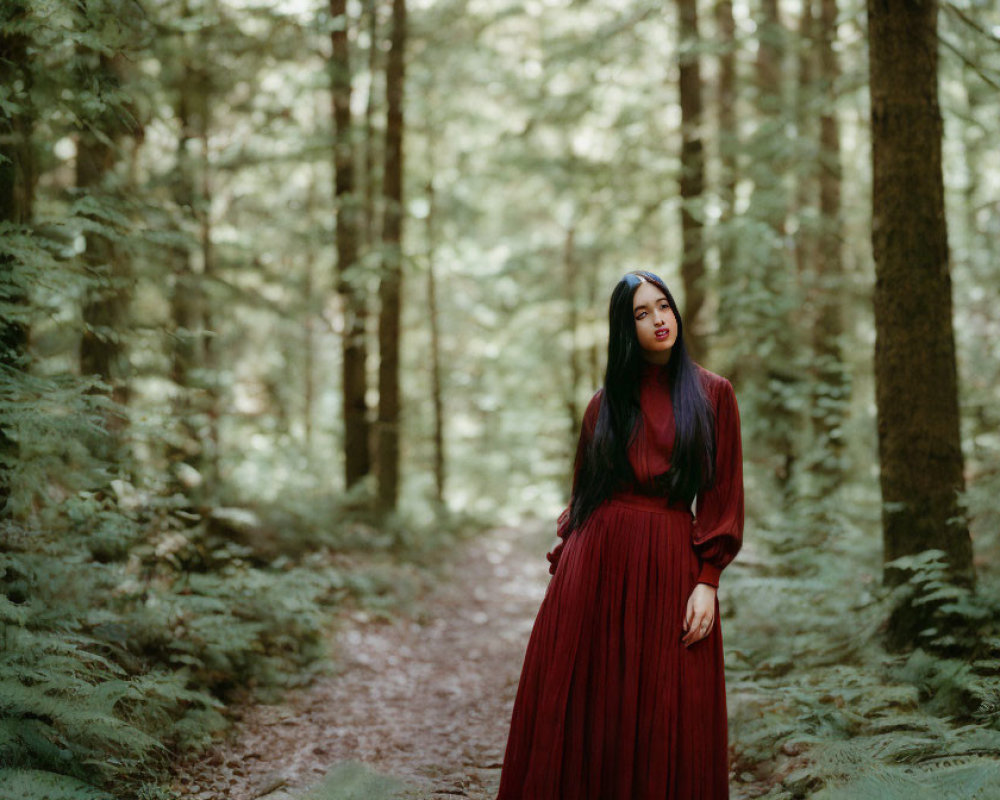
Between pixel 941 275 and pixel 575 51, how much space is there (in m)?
6.33

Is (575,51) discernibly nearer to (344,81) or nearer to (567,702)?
(344,81)

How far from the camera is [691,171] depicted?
403 inches

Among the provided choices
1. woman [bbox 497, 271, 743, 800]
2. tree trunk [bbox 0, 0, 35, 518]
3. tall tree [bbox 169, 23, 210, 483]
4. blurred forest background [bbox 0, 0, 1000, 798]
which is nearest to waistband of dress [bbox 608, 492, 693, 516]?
woman [bbox 497, 271, 743, 800]

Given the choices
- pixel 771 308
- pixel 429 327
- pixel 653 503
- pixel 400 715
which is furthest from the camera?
pixel 429 327

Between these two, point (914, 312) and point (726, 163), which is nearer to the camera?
point (914, 312)

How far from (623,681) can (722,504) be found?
850mm

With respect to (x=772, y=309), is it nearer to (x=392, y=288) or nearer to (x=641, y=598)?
(x=641, y=598)

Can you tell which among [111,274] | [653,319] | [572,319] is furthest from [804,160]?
[572,319]

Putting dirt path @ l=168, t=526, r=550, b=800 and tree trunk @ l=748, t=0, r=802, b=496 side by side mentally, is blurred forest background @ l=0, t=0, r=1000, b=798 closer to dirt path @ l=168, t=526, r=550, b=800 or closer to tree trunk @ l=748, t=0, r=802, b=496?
tree trunk @ l=748, t=0, r=802, b=496

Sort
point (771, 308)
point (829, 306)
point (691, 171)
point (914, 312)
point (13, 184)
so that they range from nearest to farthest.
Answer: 1. point (13, 184)
2. point (914, 312)
3. point (771, 308)
4. point (829, 306)
5. point (691, 171)

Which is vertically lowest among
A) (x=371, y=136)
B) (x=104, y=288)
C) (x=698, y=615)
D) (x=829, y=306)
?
(x=698, y=615)

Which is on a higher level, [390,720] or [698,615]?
[698,615]

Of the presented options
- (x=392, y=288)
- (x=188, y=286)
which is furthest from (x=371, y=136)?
(x=188, y=286)

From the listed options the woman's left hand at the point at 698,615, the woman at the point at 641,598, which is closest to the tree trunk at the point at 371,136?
the woman at the point at 641,598
